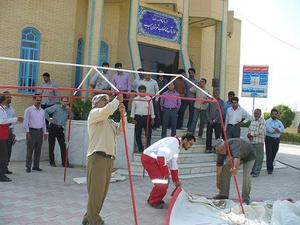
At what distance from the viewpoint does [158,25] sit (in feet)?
49.9

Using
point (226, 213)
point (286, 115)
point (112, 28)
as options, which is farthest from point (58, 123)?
point (286, 115)

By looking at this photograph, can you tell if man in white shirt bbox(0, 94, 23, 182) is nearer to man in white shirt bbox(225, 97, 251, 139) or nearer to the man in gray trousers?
the man in gray trousers

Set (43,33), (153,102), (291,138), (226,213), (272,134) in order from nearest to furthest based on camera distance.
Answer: (226,213), (272,134), (153,102), (43,33), (291,138)

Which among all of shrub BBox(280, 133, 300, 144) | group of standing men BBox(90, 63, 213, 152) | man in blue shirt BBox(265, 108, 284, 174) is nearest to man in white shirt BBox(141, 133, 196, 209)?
group of standing men BBox(90, 63, 213, 152)

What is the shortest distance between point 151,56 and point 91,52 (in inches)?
132

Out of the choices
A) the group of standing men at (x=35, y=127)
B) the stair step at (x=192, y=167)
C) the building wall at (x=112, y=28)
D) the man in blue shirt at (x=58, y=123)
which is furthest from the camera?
the building wall at (x=112, y=28)

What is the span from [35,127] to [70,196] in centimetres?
291

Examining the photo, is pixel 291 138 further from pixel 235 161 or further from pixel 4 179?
pixel 4 179

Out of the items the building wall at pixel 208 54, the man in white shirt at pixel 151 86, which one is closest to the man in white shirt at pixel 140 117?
the man in white shirt at pixel 151 86

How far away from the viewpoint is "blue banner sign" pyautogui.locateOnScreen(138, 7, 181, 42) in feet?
48.1

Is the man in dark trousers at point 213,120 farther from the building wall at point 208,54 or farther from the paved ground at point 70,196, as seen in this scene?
the building wall at point 208,54

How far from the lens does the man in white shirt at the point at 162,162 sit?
6.72 meters

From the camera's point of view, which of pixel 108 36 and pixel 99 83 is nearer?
pixel 99 83

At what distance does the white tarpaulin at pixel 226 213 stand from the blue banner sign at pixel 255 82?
6.04 meters
